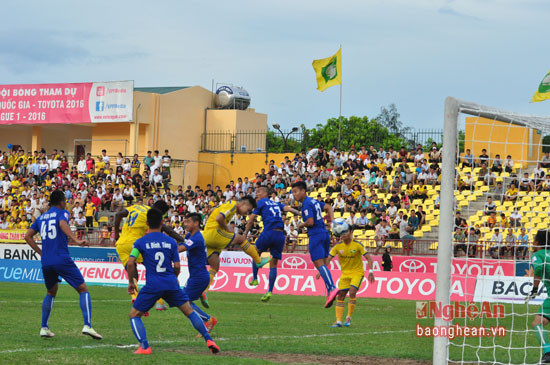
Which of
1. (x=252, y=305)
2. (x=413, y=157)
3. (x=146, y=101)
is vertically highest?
(x=146, y=101)

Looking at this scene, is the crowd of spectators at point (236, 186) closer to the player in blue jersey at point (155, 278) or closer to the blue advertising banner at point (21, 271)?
the blue advertising banner at point (21, 271)

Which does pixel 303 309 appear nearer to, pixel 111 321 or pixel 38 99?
pixel 111 321

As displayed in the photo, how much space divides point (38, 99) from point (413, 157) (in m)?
24.0

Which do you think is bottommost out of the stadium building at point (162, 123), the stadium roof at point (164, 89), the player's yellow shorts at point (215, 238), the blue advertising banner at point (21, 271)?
the blue advertising banner at point (21, 271)

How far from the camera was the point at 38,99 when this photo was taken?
45375mm

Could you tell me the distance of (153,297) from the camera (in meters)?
9.45

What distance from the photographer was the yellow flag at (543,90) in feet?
107

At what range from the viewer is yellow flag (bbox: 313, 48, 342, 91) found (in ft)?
125

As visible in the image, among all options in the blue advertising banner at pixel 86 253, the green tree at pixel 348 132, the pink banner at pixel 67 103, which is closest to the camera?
the blue advertising banner at pixel 86 253

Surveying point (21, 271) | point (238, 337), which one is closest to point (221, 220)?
point (238, 337)

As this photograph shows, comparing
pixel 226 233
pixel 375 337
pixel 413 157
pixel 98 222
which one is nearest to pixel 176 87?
pixel 98 222

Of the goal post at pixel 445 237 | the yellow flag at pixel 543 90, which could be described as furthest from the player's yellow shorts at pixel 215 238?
the yellow flag at pixel 543 90

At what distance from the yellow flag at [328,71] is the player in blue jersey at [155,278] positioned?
2935cm

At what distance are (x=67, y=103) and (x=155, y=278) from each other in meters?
36.8
